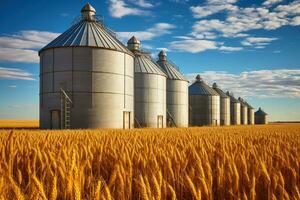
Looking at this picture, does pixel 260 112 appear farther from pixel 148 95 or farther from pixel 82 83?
pixel 82 83

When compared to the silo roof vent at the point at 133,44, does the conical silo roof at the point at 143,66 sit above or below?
below

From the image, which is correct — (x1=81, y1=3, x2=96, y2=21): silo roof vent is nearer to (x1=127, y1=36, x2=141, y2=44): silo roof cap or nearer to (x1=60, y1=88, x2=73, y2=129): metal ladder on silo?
(x1=127, y1=36, x2=141, y2=44): silo roof cap

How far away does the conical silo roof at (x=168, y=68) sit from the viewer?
48.1m

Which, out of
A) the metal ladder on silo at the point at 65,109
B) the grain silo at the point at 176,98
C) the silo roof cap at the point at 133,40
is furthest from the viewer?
the grain silo at the point at 176,98

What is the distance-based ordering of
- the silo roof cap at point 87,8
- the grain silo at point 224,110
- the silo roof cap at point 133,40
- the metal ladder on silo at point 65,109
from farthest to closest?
1. the grain silo at point 224,110
2. the silo roof cap at point 133,40
3. the silo roof cap at point 87,8
4. the metal ladder on silo at point 65,109

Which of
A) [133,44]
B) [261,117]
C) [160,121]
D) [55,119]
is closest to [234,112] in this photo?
[261,117]

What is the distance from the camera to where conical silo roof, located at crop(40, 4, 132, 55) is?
29.4 meters

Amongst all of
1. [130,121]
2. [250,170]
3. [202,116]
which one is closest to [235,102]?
[202,116]

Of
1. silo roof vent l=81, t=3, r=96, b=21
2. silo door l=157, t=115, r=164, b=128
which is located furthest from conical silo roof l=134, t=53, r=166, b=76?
silo roof vent l=81, t=3, r=96, b=21

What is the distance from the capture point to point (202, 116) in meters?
61.5

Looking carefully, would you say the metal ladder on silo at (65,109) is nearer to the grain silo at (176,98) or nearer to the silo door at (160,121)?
the silo door at (160,121)

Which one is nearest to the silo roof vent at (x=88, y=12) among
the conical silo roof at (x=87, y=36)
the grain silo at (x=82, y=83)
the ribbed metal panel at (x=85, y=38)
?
the conical silo roof at (x=87, y=36)

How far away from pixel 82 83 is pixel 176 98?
21325 millimetres

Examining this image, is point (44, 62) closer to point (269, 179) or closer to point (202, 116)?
point (269, 179)
